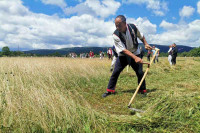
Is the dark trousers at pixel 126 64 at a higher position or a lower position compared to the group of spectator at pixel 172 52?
lower

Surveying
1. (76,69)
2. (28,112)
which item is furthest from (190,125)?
(76,69)

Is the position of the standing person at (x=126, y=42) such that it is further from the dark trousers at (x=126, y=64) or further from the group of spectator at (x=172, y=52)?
the group of spectator at (x=172, y=52)

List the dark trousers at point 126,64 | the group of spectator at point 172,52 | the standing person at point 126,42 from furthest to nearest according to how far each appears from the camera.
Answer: the group of spectator at point 172,52
the dark trousers at point 126,64
the standing person at point 126,42

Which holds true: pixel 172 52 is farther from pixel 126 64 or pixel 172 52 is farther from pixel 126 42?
pixel 126 42

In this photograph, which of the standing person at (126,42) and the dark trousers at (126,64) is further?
the dark trousers at (126,64)

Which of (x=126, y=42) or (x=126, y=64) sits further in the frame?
(x=126, y=64)

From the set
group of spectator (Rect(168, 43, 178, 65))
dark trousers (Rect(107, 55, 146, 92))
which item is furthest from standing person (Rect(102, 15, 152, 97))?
group of spectator (Rect(168, 43, 178, 65))

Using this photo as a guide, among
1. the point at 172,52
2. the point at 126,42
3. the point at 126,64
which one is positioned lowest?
the point at 126,64

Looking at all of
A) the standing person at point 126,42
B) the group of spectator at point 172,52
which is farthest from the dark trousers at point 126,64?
the group of spectator at point 172,52

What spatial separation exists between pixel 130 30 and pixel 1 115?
9.78 feet

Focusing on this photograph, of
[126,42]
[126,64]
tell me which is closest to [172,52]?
[126,64]

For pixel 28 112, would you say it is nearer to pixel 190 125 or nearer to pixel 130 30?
pixel 190 125

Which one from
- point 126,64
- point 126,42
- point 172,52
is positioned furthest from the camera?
point 172,52

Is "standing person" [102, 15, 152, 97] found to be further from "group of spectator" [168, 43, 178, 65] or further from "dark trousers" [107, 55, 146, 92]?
"group of spectator" [168, 43, 178, 65]
